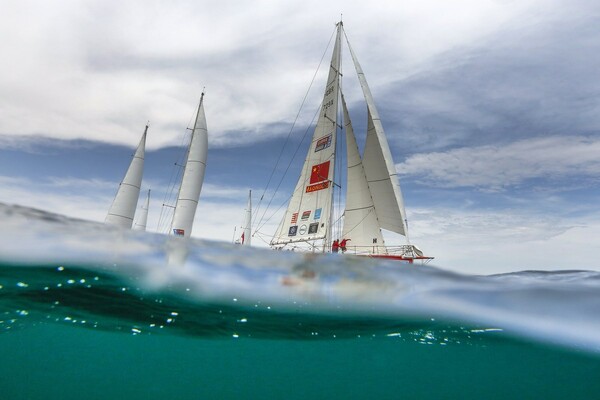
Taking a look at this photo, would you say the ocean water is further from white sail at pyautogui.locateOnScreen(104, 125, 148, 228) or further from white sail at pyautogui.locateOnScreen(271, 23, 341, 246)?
white sail at pyautogui.locateOnScreen(104, 125, 148, 228)

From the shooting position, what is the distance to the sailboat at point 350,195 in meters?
21.9

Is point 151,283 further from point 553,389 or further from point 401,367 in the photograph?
point 553,389

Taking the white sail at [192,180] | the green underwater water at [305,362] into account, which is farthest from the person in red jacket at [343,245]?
the white sail at [192,180]

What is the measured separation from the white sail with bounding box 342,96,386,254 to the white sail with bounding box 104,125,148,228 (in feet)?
63.1

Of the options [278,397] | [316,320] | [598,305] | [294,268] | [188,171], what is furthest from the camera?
[188,171]

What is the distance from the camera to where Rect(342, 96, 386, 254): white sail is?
22.0 metres

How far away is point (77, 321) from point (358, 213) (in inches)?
655

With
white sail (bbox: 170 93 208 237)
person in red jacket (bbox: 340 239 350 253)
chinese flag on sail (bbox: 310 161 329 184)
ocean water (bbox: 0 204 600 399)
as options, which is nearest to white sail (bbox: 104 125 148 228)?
white sail (bbox: 170 93 208 237)

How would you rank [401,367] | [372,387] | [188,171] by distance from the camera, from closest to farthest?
[401,367] → [372,387] → [188,171]

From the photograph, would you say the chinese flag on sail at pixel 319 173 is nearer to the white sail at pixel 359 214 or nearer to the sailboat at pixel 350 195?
the sailboat at pixel 350 195

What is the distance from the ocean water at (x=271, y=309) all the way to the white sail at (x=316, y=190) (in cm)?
836

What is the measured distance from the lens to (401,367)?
17062 millimetres

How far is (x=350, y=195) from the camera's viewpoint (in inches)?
944

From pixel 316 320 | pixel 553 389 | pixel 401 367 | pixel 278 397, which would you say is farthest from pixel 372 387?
pixel 316 320
